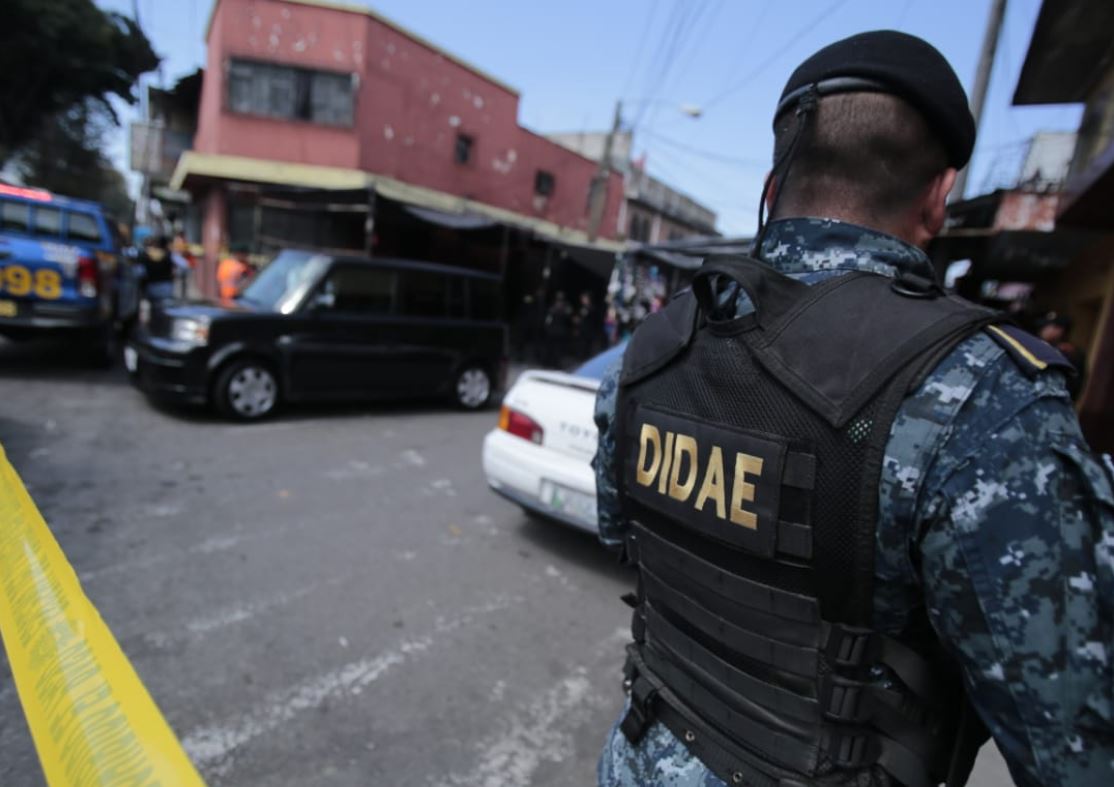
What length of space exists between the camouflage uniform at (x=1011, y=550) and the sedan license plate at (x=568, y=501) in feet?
9.46

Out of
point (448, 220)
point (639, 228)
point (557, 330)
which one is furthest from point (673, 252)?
point (639, 228)

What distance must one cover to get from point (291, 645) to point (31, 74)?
38.3 meters

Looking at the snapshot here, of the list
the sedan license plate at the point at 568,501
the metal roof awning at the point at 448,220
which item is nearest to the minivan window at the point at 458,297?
the sedan license plate at the point at 568,501

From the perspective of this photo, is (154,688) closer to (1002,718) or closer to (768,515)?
(768,515)

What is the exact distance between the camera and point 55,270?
275 inches

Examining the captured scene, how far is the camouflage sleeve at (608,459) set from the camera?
4.44 ft

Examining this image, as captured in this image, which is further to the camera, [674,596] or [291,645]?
[291,645]

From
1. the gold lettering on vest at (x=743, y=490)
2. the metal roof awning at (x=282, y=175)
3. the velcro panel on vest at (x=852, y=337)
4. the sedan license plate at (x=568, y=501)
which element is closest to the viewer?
the velcro panel on vest at (x=852, y=337)

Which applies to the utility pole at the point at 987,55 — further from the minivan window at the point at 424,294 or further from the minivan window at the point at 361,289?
the minivan window at the point at 361,289

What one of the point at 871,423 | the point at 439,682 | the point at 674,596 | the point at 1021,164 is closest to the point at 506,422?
the point at 439,682

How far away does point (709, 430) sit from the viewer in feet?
3.34

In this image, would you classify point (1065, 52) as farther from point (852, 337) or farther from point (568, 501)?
point (852, 337)

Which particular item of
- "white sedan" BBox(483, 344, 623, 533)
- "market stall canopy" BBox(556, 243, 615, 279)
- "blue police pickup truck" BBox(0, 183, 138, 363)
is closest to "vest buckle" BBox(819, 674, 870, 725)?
"white sedan" BBox(483, 344, 623, 533)

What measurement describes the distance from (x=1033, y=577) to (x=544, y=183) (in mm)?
21471
